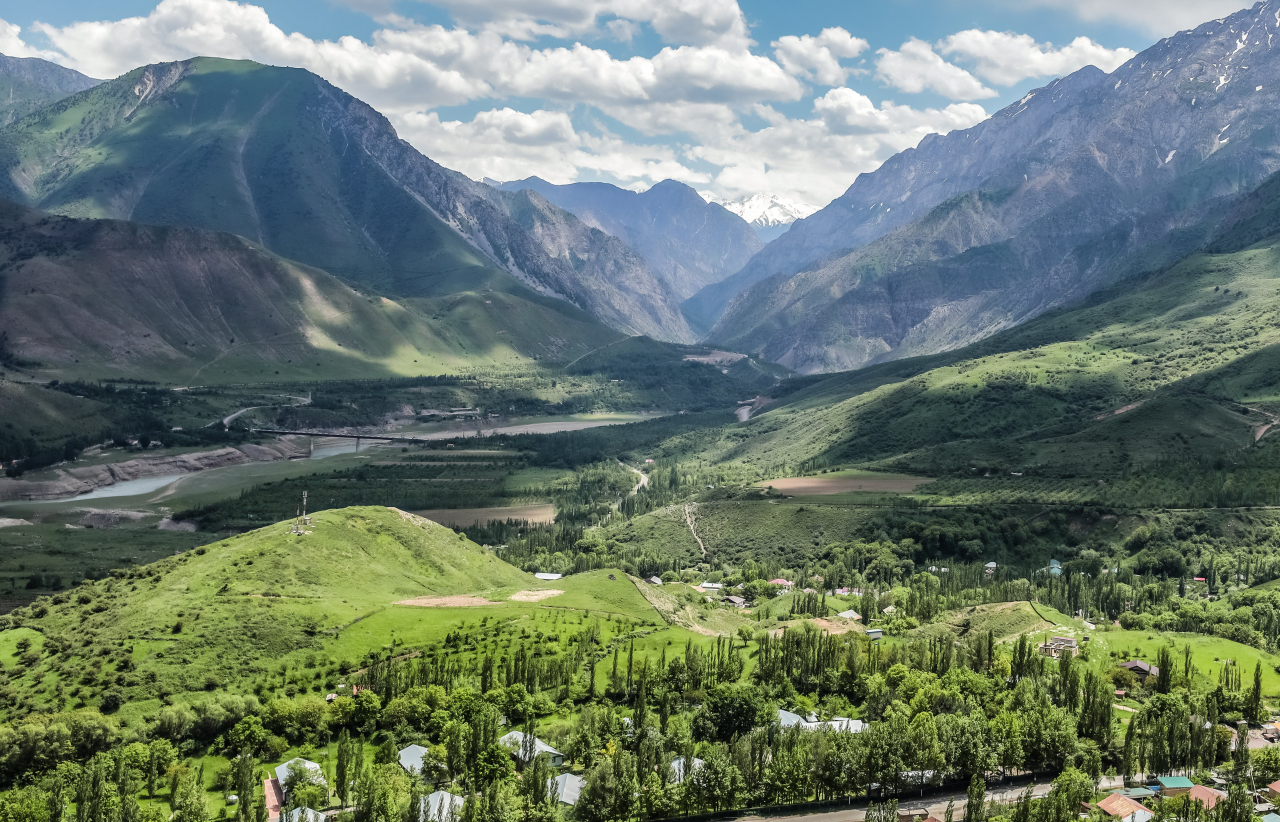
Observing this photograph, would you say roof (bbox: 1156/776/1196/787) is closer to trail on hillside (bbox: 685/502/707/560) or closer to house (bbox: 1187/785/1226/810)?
house (bbox: 1187/785/1226/810)

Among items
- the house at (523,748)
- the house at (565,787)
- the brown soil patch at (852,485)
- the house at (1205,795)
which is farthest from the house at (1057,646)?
the brown soil patch at (852,485)

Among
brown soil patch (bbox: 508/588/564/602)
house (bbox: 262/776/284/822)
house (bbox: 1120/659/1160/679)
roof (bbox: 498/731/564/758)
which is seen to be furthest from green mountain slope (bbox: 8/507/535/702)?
house (bbox: 1120/659/1160/679)

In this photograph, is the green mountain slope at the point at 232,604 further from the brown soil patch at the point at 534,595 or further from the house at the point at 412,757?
the house at the point at 412,757

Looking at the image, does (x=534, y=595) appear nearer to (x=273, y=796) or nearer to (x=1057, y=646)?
(x=273, y=796)

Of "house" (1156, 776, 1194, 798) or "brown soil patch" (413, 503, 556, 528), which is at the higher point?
"brown soil patch" (413, 503, 556, 528)

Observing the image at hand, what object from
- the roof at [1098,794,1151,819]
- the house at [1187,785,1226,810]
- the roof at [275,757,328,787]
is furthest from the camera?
the roof at [275,757,328,787]

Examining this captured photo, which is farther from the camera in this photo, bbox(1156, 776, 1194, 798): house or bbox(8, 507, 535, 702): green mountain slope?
bbox(8, 507, 535, 702): green mountain slope
